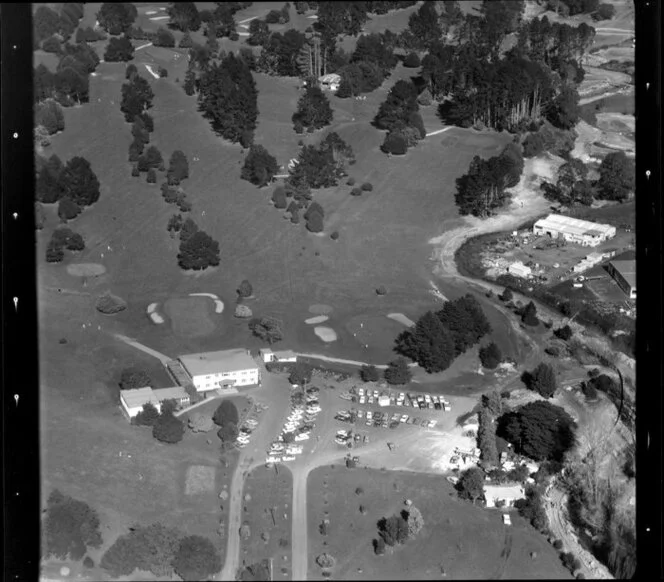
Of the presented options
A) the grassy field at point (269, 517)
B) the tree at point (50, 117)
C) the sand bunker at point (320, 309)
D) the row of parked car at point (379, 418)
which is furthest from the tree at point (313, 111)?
the grassy field at point (269, 517)

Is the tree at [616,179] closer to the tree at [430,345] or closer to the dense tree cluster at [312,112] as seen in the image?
the dense tree cluster at [312,112]

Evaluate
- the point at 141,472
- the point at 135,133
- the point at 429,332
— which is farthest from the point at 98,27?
the point at 141,472

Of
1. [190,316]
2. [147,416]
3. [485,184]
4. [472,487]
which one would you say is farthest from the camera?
[485,184]

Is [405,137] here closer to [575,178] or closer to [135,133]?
[575,178]

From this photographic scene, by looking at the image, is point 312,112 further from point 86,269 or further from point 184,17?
point 86,269

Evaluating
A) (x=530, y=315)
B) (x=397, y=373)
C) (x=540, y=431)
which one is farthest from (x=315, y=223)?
(x=540, y=431)

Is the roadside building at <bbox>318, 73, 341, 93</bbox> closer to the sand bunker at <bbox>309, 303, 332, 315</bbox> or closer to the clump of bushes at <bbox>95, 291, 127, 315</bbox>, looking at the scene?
the sand bunker at <bbox>309, 303, 332, 315</bbox>

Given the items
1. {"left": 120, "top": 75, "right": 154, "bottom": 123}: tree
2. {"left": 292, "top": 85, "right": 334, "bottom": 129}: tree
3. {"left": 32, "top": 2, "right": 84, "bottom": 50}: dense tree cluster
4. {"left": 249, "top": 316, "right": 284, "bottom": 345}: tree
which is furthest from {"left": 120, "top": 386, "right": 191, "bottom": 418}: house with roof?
{"left": 32, "top": 2, "right": 84, "bottom": 50}: dense tree cluster
